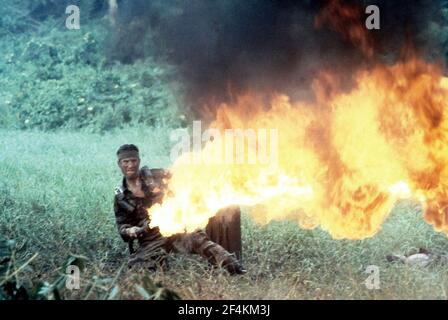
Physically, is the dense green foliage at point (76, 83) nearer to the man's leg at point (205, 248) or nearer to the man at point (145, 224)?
the man at point (145, 224)

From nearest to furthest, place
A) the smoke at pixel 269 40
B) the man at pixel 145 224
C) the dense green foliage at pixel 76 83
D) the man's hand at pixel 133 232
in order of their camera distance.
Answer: the man's hand at pixel 133 232, the man at pixel 145 224, the smoke at pixel 269 40, the dense green foliage at pixel 76 83

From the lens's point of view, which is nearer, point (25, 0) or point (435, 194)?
point (435, 194)

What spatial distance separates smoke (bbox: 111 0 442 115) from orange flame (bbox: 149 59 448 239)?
0.78 metres

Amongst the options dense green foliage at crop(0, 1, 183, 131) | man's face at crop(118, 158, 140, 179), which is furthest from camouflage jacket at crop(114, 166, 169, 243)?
dense green foliage at crop(0, 1, 183, 131)

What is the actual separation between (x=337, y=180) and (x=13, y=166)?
4.25m

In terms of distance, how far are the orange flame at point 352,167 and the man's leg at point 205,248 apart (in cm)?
18

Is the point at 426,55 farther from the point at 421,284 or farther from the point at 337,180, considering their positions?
the point at 421,284

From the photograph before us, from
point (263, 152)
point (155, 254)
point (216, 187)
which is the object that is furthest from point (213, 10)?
point (155, 254)

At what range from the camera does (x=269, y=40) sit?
9.21 metres

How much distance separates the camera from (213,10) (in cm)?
926

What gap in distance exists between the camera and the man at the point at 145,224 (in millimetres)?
7455

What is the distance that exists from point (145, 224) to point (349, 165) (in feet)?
7.59

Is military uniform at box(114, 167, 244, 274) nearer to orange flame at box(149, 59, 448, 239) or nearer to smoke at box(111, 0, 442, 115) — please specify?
orange flame at box(149, 59, 448, 239)

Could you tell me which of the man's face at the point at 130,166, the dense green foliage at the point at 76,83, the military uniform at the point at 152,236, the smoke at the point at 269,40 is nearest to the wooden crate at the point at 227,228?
the military uniform at the point at 152,236
